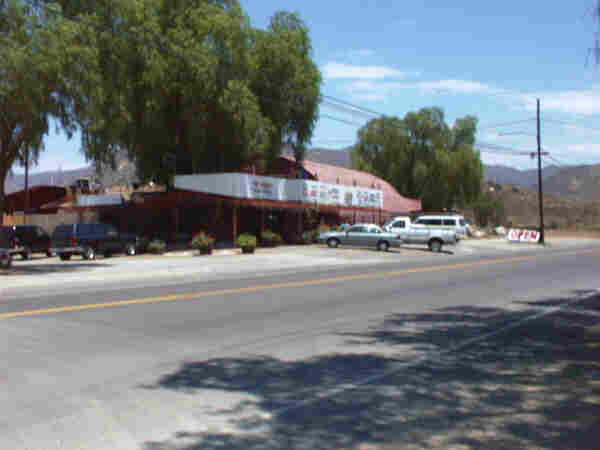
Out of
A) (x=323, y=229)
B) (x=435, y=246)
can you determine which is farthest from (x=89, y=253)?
(x=435, y=246)

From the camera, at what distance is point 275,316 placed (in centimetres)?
A: 1112

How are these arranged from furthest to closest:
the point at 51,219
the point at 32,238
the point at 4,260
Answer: the point at 51,219, the point at 32,238, the point at 4,260

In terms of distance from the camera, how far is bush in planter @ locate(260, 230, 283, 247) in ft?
123

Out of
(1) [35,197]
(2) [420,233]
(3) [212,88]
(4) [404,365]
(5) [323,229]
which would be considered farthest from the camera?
(1) [35,197]

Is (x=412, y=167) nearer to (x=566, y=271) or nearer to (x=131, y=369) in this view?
(x=566, y=271)

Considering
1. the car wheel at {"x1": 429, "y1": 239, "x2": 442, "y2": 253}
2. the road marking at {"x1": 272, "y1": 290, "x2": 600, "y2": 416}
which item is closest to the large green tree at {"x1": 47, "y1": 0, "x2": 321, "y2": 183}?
the car wheel at {"x1": 429, "y1": 239, "x2": 442, "y2": 253}

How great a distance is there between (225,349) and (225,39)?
96.9 ft

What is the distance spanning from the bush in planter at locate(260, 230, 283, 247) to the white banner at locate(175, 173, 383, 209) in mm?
2140

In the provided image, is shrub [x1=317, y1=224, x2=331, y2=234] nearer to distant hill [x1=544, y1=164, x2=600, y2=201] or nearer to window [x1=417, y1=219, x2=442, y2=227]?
window [x1=417, y1=219, x2=442, y2=227]

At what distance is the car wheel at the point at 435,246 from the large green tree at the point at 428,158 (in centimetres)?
2346

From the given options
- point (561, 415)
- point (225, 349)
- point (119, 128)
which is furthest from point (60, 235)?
point (561, 415)

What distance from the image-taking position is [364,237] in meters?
37.1

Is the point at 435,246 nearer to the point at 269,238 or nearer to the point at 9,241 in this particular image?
the point at 269,238

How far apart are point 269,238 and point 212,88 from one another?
932 cm
